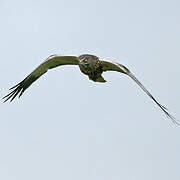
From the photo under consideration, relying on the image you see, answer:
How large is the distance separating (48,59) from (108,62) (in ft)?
9.03

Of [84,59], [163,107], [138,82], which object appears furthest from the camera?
[84,59]

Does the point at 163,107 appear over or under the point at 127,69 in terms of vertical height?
under

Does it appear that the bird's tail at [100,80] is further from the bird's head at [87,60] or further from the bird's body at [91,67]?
the bird's head at [87,60]

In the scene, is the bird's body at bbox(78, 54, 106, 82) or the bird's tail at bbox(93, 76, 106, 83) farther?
the bird's tail at bbox(93, 76, 106, 83)

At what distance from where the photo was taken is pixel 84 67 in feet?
73.8

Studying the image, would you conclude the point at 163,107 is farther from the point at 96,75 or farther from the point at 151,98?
the point at 96,75

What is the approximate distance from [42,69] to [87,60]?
11.4 feet

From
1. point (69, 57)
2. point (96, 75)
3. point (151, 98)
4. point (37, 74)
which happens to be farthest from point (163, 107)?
point (37, 74)

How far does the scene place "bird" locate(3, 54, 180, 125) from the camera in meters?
21.8

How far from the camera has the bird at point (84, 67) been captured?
21.8 metres

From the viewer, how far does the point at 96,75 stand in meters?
22.8

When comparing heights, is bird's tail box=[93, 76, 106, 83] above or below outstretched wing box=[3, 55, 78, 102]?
below

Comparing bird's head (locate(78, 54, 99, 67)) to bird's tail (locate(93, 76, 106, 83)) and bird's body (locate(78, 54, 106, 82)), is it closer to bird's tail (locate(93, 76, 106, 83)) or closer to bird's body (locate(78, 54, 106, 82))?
bird's body (locate(78, 54, 106, 82))

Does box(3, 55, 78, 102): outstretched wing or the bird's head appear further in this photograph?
box(3, 55, 78, 102): outstretched wing
